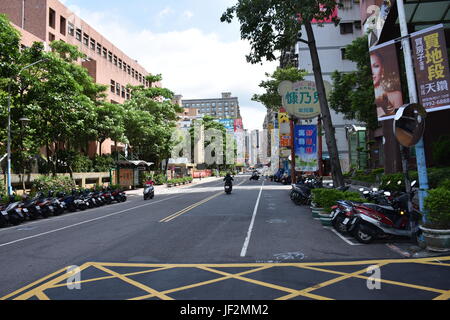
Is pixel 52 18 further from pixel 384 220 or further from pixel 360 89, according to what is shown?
pixel 384 220

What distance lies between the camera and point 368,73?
21.5 m

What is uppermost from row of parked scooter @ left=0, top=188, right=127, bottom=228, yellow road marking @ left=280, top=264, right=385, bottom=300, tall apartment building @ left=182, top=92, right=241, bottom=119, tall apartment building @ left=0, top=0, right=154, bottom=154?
tall apartment building @ left=182, top=92, right=241, bottom=119

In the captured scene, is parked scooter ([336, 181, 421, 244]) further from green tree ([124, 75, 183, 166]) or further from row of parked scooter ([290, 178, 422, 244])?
green tree ([124, 75, 183, 166])

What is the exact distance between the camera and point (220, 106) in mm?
192875

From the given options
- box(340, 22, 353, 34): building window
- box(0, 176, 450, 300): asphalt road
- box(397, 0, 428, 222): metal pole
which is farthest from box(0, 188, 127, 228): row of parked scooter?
box(340, 22, 353, 34): building window

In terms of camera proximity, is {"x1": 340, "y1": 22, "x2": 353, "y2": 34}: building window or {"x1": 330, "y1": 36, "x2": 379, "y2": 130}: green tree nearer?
{"x1": 330, "y1": 36, "x2": 379, "y2": 130}: green tree

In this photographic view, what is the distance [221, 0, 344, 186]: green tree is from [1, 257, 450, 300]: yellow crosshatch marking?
25.2 feet

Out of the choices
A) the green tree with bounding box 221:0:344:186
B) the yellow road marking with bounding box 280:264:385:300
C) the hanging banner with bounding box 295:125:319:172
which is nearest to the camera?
the yellow road marking with bounding box 280:264:385:300

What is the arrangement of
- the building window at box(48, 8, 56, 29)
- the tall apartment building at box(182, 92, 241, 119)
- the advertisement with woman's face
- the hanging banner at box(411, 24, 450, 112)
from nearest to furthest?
1. the hanging banner at box(411, 24, 450, 112)
2. the advertisement with woman's face
3. the building window at box(48, 8, 56, 29)
4. the tall apartment building at box(182, 92, 241, 119)

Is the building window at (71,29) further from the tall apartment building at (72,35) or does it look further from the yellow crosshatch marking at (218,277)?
the yellow crosshatch marking at (218,277)

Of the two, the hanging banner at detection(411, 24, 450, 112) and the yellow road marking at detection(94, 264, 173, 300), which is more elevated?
the hanging banner at detection(411, 24, 450, 112)

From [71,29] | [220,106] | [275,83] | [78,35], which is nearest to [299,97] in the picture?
[275,83]

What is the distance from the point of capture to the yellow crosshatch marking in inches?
192
